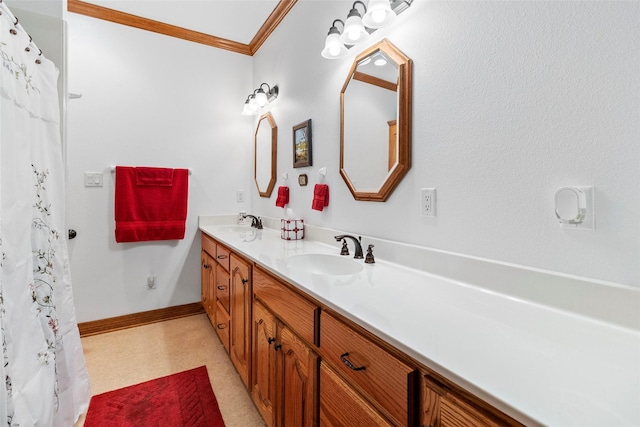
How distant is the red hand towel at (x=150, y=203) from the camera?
2318 mm

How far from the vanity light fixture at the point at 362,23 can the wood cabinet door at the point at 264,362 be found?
49.5 inches

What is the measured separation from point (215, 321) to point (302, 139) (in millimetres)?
1450

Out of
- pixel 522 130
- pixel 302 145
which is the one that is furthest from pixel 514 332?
pixel 302 145

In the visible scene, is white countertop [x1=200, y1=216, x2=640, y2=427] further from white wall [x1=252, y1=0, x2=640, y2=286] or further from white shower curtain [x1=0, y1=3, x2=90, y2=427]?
white shower curtain [x1=0, y1=3, x2=90, y2=427]

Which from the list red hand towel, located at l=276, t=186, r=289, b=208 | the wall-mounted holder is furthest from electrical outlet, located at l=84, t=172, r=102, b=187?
the wall-mounted holder

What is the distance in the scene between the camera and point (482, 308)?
766mm

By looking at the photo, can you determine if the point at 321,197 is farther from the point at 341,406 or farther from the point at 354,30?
the point at 341,406

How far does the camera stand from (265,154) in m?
2.56

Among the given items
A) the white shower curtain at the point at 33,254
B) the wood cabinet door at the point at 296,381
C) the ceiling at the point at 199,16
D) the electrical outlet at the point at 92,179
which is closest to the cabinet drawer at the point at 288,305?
the wood cabinet door at the point at 296,381

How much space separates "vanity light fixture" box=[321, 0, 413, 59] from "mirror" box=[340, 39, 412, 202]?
10cm

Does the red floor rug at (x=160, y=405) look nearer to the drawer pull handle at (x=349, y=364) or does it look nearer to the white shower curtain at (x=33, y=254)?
the white shower curtain at (x=33, y=254)

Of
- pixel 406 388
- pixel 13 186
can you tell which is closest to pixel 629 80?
pixel 406 388

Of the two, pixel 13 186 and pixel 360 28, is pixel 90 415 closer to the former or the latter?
pixel 13 186

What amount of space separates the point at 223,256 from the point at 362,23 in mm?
1489
